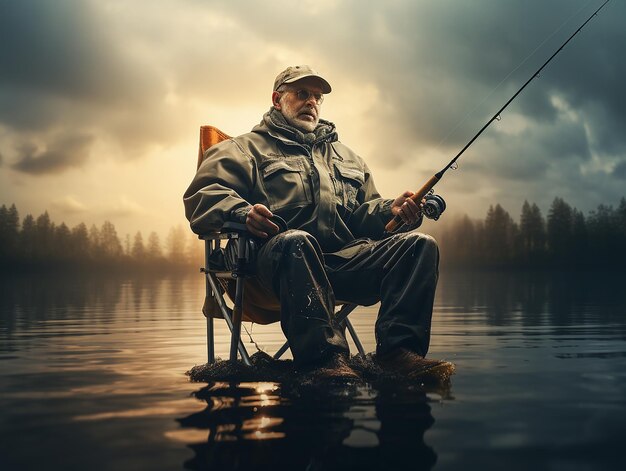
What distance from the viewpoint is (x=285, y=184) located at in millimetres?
3885

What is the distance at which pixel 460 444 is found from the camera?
2.21 metres

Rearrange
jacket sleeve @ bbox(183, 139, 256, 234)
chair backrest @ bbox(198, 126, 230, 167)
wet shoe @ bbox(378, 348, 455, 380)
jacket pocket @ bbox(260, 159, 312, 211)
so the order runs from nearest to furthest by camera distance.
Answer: wet shoe @ bbox(378, 348, 455, 380) → jacket sleeve @ bbox(183, 139, 256, 234) → jacket pocket @ bbox(260, 159, 312, 211) → chair backrest @ bbox(198, 126, 230, 167)

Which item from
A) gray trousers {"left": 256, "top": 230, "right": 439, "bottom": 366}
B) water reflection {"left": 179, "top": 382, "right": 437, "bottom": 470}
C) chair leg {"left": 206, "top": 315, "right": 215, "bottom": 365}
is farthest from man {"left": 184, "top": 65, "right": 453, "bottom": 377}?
Answer: chair leg {"left": 206, "top": 315, "right": 215, "bottom": 365}

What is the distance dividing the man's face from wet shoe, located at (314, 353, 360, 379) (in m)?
1.46

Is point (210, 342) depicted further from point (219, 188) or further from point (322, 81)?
point (322, 81)

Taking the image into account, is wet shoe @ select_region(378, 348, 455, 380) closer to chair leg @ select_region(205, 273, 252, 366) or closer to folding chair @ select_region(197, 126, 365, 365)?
folding chair @ select_region(197, 126, 365, 365)

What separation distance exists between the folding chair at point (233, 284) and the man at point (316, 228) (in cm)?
7

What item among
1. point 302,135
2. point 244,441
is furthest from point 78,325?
point 244,441

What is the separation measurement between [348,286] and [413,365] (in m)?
0.59

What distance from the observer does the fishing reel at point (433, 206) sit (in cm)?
370

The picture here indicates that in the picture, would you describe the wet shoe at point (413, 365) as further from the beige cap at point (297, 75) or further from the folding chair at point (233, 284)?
the beige cap at point (297, 75)

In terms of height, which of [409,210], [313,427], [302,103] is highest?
[302,103]

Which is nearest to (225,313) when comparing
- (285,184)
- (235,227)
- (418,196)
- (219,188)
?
(235,227)

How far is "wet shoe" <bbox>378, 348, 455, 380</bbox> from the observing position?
10.7 ft
